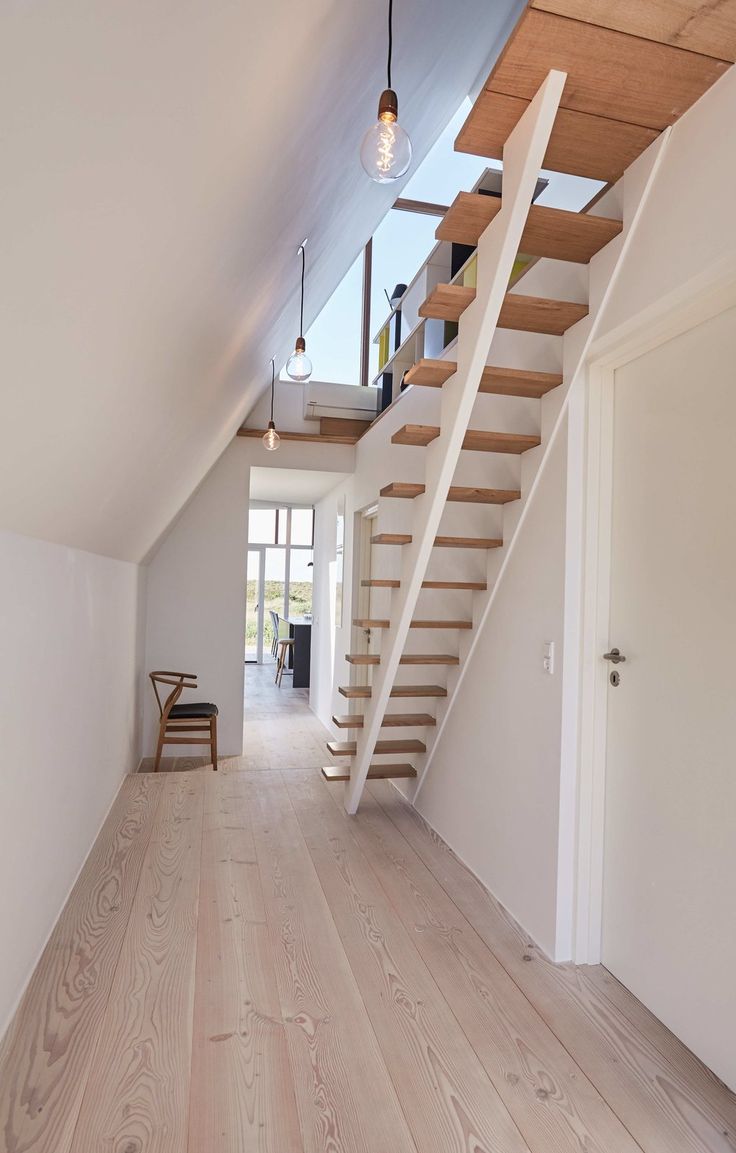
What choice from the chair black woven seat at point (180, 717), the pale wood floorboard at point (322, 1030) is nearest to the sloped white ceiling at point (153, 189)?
the pale wood floorboard at point (322, 1030)

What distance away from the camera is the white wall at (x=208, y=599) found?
530 centimetres

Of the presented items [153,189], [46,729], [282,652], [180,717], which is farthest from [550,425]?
[282,652]

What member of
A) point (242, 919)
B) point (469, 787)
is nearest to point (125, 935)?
point (242, 919)

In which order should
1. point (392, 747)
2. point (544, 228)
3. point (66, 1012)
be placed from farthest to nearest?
point (392, 747) < point (544, 228) < point (66, 1012)

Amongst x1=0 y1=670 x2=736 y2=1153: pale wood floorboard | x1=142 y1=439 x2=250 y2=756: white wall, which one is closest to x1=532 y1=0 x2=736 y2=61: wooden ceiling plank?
x1=0 y1=670 x2=736 y2=1153: pale wood floorboard

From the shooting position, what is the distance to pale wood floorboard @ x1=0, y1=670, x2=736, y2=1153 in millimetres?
1538

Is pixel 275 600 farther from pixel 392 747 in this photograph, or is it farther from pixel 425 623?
pixel 425 623

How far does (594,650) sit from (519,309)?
3.92 feet

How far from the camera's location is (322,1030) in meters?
1.88

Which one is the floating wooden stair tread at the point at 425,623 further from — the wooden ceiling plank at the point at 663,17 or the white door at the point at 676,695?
the wooden ceiling plank at the point at 663,17

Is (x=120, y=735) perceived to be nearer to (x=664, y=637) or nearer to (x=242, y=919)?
(x=242, y=919)

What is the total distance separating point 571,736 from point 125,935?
5.68 feet

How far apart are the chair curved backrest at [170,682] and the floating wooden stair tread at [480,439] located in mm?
2816

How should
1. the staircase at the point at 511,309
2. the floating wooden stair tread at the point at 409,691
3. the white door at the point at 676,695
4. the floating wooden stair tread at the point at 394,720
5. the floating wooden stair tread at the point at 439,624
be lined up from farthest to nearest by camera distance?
the floating wooden stair tread at the point at 394,720
the floating wooden stair tread at the point at 409,691
the floating wooden stair tread at the point at 439,624
the white door at the point at 676,695
the staircase at the point at 511,309
